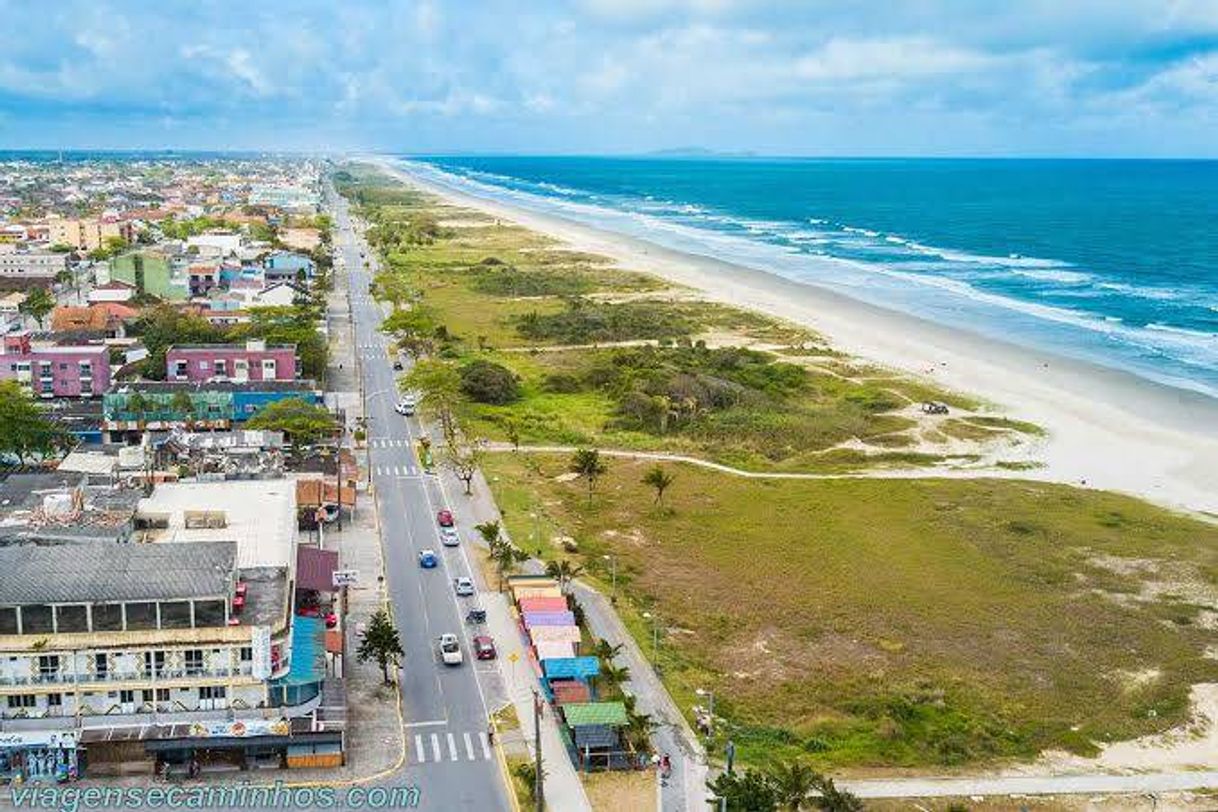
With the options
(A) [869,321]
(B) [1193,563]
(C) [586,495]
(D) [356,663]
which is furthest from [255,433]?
(A) [869,321]

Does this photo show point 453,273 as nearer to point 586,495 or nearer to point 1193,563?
point 586,495

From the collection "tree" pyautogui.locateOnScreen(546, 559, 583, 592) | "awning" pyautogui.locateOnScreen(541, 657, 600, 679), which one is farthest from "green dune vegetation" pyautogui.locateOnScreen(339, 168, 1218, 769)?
"awning" pyautogui.locateOnScreen(541, 657, 600, 679)

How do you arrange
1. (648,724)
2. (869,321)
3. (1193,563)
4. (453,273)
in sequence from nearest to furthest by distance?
(648,724) → (1193,563) → (869,321) → (453,273)

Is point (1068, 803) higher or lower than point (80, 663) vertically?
lower

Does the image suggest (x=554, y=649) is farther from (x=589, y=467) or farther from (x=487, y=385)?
(x=487, y=385)

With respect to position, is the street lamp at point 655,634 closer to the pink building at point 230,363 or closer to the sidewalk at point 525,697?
the sidewalk at point 525,697

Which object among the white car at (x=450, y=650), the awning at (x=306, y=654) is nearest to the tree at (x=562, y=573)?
the white car at (x=450, y=650)

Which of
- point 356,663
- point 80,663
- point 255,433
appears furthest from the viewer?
point 255,433
